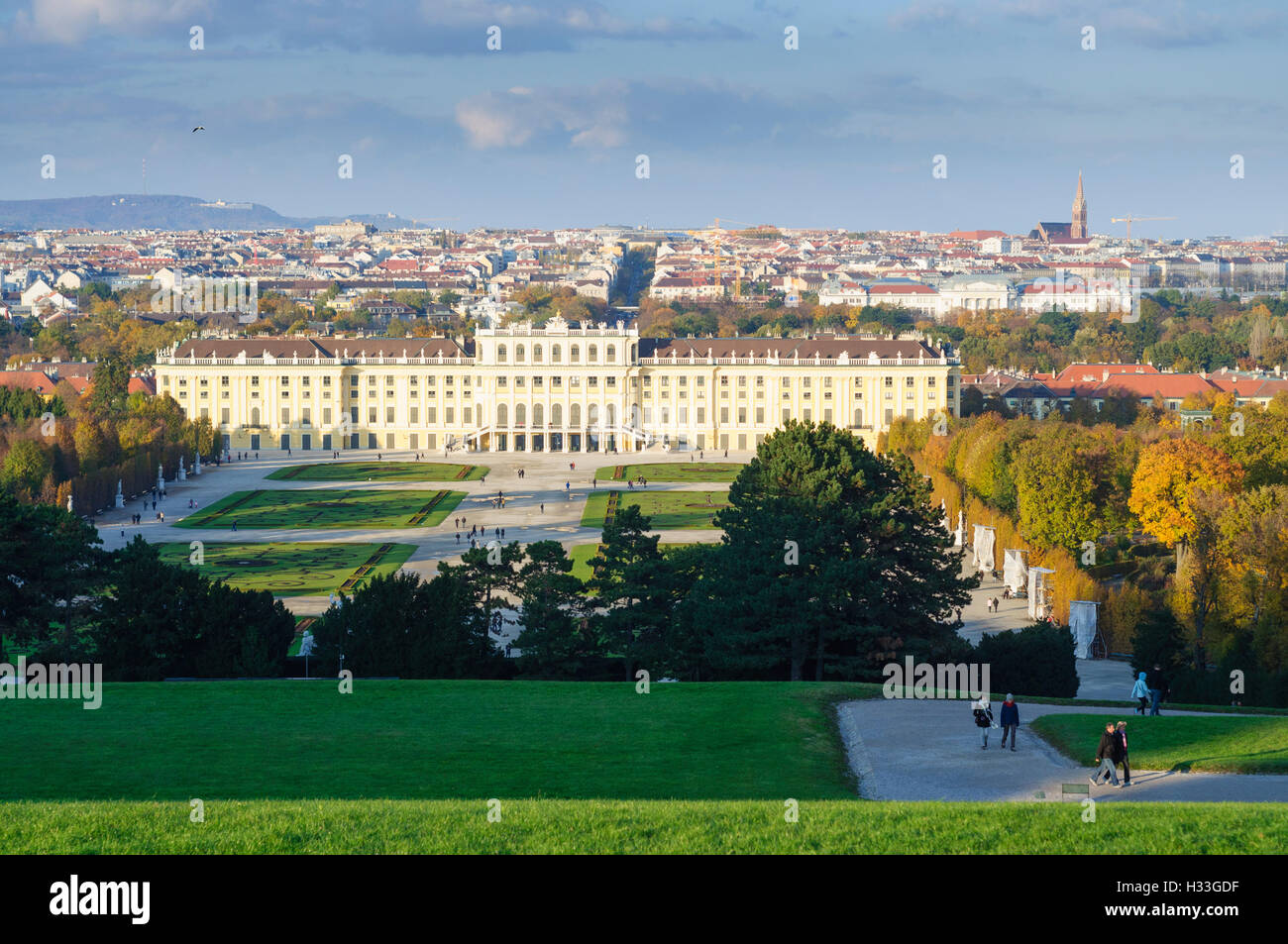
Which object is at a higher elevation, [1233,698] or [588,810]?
[588,810]

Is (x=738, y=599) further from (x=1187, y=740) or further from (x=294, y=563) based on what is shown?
(x=294, y=563)

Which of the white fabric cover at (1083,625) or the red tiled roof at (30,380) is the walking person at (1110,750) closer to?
the white fabric cover at (1083,625)

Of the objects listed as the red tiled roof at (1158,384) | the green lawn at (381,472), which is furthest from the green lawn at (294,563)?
the red tiled roof at (1158,384)

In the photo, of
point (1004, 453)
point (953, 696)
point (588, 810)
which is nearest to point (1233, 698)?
point (953, 696)

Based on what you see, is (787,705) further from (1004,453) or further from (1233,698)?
(1004,453)

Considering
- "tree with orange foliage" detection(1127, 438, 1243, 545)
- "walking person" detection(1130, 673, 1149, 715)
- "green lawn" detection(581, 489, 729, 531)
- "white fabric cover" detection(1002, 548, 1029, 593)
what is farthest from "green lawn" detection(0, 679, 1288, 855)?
"green lawn" detection(581, 489, 729, 531)

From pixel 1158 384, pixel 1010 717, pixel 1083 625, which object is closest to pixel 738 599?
pixel 1010 717
